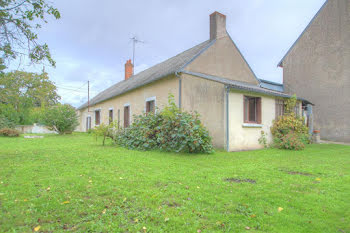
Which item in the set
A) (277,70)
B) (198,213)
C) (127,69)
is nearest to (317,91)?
(277,70)

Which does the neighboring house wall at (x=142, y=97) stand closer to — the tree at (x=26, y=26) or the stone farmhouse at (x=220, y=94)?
the stone farmhouse at (x=220, y=94)

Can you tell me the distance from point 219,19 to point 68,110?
517 inches

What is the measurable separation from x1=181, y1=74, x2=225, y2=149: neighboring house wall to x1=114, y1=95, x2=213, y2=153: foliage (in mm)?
1013

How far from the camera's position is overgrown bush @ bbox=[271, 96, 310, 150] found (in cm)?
A: 908

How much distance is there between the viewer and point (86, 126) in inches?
1013

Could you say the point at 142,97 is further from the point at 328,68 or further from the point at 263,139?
the point at 328,68

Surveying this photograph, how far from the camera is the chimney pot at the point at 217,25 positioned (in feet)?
39.8

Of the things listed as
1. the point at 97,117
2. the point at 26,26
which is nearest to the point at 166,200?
the point at 26,26

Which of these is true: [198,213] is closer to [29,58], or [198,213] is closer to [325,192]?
[325,192]

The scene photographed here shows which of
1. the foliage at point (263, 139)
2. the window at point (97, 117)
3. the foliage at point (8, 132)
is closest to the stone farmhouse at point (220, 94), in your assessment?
the foliage at point (263, 139)

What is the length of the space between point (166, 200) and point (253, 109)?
304 inches

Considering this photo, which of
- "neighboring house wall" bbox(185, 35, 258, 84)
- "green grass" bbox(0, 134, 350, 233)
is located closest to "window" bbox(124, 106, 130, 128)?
"neighboring house wall" bbox(185, 35, 258, 84)

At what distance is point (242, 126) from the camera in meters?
8.86

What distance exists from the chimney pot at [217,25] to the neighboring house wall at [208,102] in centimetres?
382
